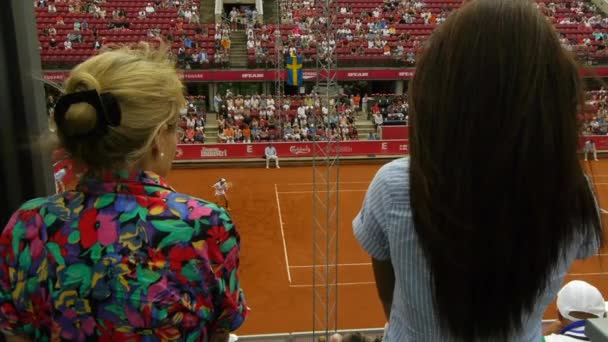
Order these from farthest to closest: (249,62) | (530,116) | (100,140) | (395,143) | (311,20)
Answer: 1. (311,20)
2. (249,62)
3. (395,143)
4. (100,140)
5. (530,116)

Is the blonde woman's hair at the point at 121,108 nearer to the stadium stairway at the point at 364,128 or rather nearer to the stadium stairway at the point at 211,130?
the stadium stairway at the point at 211,130

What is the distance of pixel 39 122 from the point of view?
1.95 meters

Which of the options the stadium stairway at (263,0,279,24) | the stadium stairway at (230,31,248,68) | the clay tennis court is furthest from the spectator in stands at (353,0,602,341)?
the stadium stairway at (263,0,279,24)

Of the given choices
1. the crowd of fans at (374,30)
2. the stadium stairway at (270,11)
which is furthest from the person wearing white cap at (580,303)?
the stadium stairway at (270,11)

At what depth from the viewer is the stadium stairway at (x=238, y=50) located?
79.6 ft

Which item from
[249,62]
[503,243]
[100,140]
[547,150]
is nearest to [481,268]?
[503,243]

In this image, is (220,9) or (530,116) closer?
(530,116)

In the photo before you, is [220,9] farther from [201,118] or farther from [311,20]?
[201,118]

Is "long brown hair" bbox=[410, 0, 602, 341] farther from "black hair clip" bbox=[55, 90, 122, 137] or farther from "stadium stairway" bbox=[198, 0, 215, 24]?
"stadium stairway" bbox=[198, 0, 215, 24]

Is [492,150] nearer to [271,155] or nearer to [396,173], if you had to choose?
[396,173]

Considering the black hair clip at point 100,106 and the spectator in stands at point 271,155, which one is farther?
the spectator in stands at point 271,155

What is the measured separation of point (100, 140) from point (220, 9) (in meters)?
27.1

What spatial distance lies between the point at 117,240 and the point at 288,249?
36.6 feet

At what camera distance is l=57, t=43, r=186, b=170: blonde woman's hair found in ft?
4.10
